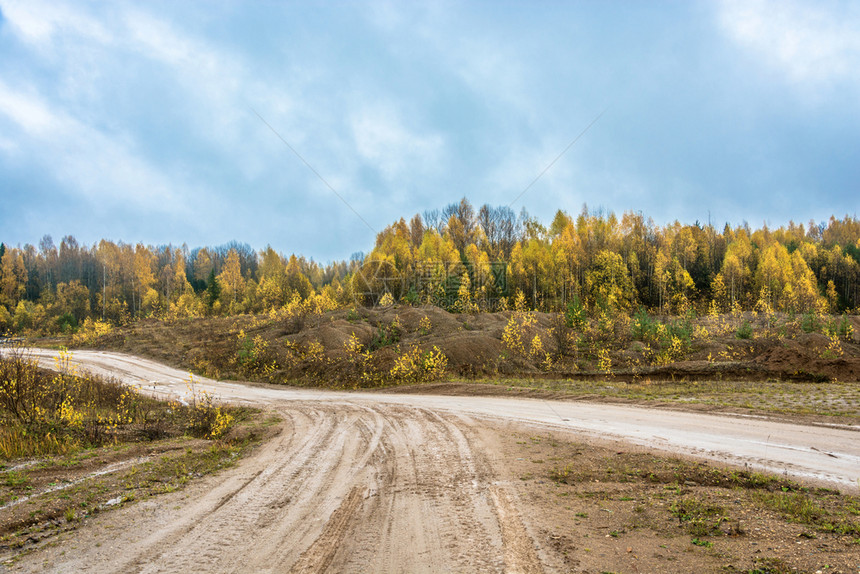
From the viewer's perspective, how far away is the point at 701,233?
76.1 m

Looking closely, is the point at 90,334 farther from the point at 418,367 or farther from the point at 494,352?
the point at 494,352

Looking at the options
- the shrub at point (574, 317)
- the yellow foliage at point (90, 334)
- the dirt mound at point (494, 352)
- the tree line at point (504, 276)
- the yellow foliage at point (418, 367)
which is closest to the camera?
the dirt mound at point (494, 352)

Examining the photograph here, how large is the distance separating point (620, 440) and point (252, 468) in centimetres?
822

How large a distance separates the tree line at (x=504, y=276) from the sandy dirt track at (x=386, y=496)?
31715 mm

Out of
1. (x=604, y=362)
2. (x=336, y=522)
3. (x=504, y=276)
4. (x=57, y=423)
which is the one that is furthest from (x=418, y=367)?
(x=504, y=276)

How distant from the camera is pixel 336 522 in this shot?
18.7 ft

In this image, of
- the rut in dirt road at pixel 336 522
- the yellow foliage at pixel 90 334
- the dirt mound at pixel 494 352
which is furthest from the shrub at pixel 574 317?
the yellow foliage at pixel 90 334

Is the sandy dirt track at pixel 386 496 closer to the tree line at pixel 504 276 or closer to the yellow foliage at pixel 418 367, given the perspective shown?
the yellow foliage at pixel 418 367

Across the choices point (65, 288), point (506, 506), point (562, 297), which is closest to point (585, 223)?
point (562, 297)

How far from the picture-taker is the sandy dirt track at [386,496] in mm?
4695

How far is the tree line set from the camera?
5491 centimetres

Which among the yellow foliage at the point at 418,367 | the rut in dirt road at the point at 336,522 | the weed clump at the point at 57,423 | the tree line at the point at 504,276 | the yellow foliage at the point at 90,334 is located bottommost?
the rut in dirt road at the point at 336,522

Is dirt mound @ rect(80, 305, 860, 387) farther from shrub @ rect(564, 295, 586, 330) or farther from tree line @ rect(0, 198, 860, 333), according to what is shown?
tree line @ rect(0, 198, 860, 333)

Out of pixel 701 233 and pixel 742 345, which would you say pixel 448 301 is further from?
pixel 701 233
